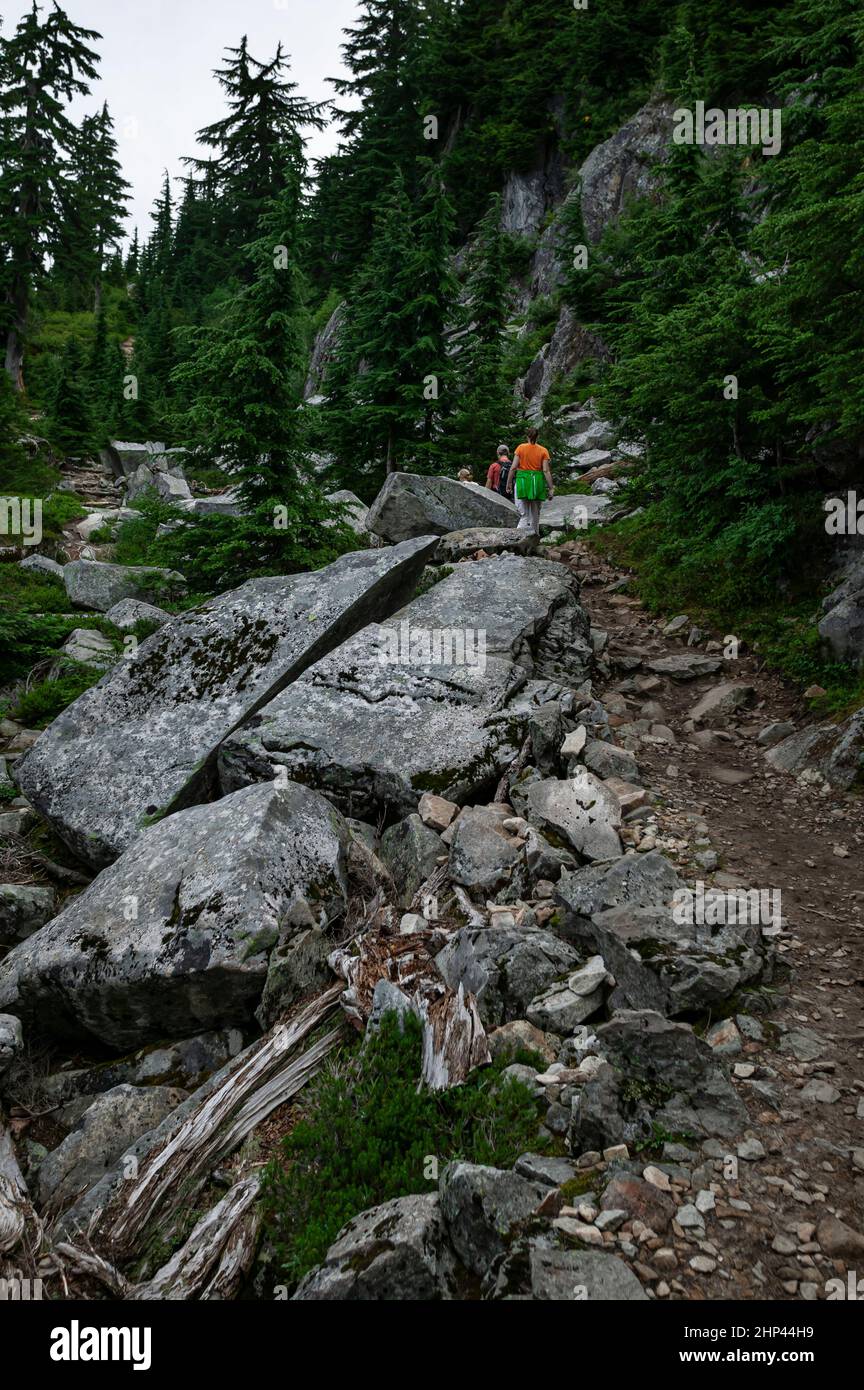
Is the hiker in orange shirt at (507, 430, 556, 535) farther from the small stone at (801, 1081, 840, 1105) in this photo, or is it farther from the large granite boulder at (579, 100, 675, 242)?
the large granite boulder at (579, 100, 675, 242)

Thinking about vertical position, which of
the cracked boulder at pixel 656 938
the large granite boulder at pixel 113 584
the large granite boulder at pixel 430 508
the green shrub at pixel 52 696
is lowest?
the cracked boulder at pixel 656 938

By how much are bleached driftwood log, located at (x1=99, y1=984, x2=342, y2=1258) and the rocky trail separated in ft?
0.06

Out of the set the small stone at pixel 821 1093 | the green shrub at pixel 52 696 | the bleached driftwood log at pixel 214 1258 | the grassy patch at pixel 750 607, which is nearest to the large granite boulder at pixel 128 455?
the green shrub at pixel 52 696

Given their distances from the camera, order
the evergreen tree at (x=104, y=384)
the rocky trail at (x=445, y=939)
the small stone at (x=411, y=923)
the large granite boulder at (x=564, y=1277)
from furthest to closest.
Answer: the evergreen tree at (x=104, y=384), the small stone at (x=411, y=923), the rocky trail at (x=445, y=939), the large granite boulder at (x=564, y=1277)

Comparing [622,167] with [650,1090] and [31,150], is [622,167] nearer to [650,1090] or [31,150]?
[31,150]

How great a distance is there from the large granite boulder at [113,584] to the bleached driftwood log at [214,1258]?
11.5 meters

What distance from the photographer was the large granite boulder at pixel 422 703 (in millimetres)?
7758

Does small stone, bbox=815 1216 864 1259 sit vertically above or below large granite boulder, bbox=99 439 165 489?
below

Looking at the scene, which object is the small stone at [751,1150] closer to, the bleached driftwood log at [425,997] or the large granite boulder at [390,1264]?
the bleached driftwood log at [425,997]

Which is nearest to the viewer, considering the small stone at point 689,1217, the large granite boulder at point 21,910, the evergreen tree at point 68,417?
the small stone at point 689,1217

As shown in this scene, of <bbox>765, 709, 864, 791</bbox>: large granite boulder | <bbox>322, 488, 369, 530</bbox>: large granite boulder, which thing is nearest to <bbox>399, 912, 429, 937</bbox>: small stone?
<bbox>765, 709, 864, 791</bbox>: large granite boulder

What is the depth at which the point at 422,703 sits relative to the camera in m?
8.40

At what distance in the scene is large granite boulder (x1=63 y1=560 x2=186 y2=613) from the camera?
46.3 ft
